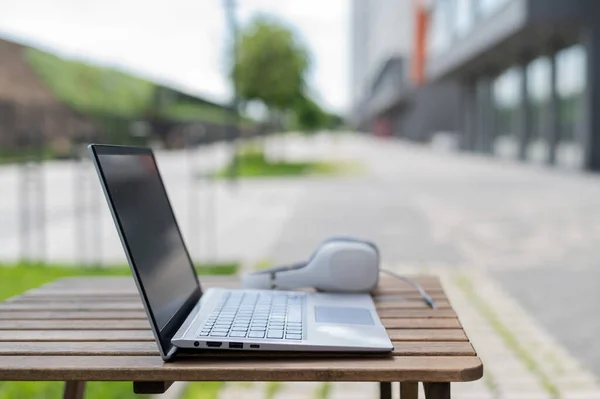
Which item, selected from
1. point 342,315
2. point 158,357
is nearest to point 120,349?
point 158,357

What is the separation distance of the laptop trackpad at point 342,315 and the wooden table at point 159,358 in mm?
64

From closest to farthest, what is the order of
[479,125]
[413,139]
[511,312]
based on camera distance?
[511,312], [479,125], [413,139]

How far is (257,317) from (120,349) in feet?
1.06

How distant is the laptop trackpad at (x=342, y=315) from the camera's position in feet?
6.11

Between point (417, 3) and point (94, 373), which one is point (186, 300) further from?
point (417, 3)

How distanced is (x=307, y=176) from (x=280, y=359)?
21.7m

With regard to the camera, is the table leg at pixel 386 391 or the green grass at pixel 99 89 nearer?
the table leg at pixel 386 391

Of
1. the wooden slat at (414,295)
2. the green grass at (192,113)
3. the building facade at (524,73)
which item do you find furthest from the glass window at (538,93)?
the wooden slat at (414,295)

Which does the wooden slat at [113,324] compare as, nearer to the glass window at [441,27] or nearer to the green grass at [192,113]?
the glass window at [441,27]

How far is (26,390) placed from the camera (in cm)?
413

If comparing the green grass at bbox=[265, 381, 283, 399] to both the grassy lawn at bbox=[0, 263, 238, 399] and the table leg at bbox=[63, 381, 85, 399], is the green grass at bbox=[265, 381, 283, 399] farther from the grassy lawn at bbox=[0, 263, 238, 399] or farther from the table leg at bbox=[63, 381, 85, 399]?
the table leg at bbox=[63, 381, 85, 399]

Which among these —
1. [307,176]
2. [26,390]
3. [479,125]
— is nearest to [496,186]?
[307,176]

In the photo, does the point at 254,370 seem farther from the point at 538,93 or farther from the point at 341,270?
the point at 538,93

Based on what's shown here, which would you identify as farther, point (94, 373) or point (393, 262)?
point (393, 262)
